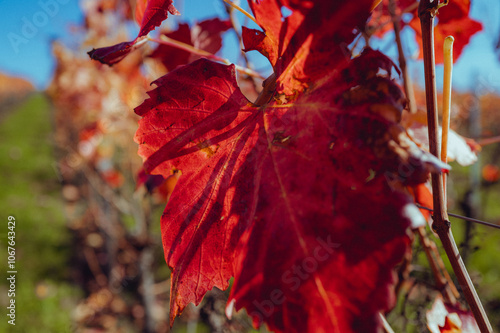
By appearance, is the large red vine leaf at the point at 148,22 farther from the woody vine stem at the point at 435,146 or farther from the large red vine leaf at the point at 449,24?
the large red vine leaf at the point at 449,24

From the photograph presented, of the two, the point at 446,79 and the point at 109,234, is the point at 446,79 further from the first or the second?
the point at 109,234

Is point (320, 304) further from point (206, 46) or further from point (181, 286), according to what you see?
point (206, 46)

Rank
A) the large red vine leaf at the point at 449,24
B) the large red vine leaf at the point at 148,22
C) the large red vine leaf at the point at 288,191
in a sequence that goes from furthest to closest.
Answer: the large red vine leaf at the point at 449,24 → the large red vine leaf at the point at 148,22 → the large red vine leaf at the point at 288,191

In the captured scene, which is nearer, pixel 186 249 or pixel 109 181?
pixel 186 249

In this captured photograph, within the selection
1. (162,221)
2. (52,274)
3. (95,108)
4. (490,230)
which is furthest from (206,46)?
(490,230)

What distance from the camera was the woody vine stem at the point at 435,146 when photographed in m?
0.31

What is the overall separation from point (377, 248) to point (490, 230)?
515cm

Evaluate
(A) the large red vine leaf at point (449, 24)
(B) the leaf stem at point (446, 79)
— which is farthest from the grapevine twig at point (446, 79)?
(A) the large red vine leaf at point (449, 24)

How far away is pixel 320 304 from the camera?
11.4 inches

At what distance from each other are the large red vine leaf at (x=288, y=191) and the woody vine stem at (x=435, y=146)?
5cm

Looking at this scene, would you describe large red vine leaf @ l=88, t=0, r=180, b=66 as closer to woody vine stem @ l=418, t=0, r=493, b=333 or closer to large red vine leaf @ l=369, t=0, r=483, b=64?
woody vine stem @ l=418, t=0, r=493, b=333

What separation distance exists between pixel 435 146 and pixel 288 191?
16 cm

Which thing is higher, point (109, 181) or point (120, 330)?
point (109, 181)

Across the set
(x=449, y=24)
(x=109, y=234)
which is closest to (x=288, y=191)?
(x=449, y=24)
